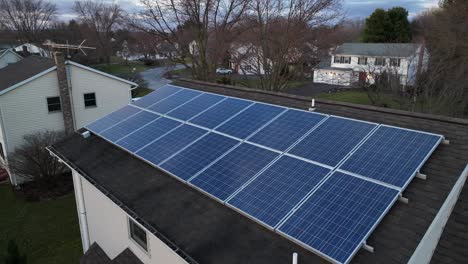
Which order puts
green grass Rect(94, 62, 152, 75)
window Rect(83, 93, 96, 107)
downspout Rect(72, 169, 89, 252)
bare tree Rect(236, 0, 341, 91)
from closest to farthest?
downspout Rect(72, 169, 89, 252)
window Rect(83, 93, 96, 107)
bare tree Rect(236, 0, 341, 91)
green grass Rect(94, 62, 152, 75)

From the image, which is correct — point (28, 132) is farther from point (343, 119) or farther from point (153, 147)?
point (343, 119)

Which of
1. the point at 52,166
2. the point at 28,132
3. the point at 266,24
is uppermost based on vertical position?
the point at 266,24

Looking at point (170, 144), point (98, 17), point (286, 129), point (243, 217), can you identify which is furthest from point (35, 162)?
point (98, 17)

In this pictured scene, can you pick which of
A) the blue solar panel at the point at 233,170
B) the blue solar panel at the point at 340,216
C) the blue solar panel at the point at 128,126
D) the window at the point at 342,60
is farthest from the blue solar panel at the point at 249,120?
the window at the point at 342,60

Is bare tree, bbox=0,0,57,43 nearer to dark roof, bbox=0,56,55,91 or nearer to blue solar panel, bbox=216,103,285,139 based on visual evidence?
dark roof, bbox=0,56,55,91

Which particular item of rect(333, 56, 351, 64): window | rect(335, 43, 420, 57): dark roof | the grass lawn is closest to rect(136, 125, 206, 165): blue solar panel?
the grass lawn

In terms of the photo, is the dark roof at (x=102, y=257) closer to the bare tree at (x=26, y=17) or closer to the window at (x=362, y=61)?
the window at (x=362, y=61)

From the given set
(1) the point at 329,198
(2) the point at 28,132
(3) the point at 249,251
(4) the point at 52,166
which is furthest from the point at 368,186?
(2) the point at 28,132
